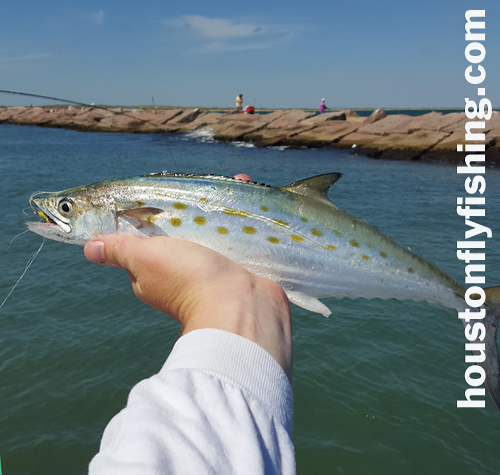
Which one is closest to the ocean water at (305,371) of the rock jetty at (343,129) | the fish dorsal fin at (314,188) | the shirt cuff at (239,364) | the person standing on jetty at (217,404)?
the fish dorsal fin at (314,188)

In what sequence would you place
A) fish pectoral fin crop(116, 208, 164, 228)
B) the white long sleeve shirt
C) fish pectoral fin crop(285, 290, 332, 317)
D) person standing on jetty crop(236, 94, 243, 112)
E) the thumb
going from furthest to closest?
person standing on jetty crop(236, 94, 243, 112) → fish pectoral fin crop(116, 208, 164, 228) → fish pectoral fin crop(285, 290, 332, 317) → the thumb → the white long sleeve shirt

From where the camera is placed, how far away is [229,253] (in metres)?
3.47

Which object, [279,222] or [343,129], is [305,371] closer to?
[279,222]

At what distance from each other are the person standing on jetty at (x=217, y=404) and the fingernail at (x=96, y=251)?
5.21 ft

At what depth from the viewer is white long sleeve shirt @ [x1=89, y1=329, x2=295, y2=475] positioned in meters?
1.14

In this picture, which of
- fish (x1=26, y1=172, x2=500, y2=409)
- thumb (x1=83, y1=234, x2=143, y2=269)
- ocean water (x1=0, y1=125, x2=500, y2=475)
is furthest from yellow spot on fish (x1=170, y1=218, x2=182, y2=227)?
ocean water (x1=0, y1=125, x2=500, y2=475)

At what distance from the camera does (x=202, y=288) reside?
7.57ft

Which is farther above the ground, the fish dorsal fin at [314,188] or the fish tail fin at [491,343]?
the fish dorsal fin at [314,188]

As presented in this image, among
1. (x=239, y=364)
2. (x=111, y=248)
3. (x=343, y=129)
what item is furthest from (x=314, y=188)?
(x=343, y=129)

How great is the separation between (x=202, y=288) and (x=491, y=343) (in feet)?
9.77

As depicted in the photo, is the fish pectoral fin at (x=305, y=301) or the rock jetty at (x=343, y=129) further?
the rock jetty at (x=343, y=129)

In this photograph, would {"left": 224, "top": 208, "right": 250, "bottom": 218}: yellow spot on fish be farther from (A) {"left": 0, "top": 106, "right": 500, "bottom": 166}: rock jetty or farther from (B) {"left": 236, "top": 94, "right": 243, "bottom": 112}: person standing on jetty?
(B) {"left": 236, "top": 94, "right": 243, "bottom": 112}: person standing on jetty

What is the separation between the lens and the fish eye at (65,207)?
A: 3.66 m

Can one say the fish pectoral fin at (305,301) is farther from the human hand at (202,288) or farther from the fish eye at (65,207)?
the fish eye at (65,207)
